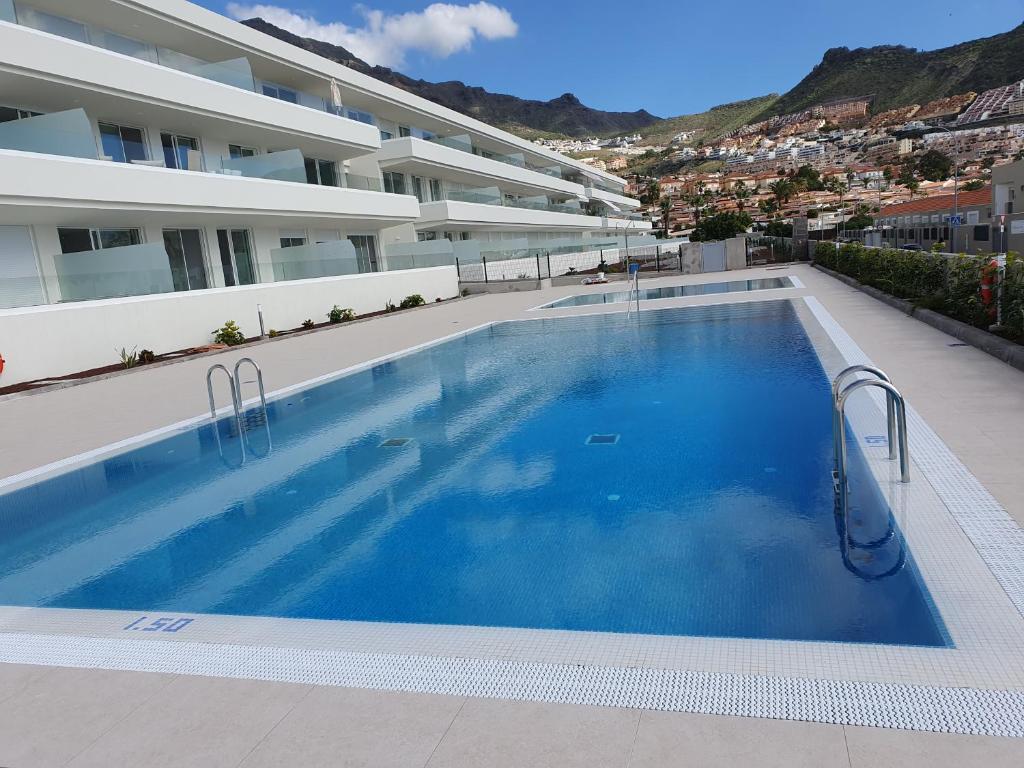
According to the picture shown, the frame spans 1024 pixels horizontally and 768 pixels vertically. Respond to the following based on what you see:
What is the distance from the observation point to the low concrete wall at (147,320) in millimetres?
14203

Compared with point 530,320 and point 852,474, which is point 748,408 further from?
point 530,320

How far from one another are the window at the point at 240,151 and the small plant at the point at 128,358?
375 inches

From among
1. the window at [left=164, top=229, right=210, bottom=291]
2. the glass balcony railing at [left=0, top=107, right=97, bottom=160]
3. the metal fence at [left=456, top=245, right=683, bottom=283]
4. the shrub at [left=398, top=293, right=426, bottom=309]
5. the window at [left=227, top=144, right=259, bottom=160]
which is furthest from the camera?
the metal fence at [left=456, top=245, right=683, bottom=283]

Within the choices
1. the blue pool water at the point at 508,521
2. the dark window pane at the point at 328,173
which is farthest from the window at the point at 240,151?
the blue pool water at the point at 508,521

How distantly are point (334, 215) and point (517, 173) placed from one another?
22803 mm

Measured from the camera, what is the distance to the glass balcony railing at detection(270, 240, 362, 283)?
22156 millimetres

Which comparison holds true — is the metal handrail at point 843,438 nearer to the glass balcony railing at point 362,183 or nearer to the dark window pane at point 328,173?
the glass balcony railing at point 362,183

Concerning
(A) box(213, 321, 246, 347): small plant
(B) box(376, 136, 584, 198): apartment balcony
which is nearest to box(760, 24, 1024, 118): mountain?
(B) box(376, 136, 584, 198): apartment balcony

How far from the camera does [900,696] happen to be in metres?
2.95

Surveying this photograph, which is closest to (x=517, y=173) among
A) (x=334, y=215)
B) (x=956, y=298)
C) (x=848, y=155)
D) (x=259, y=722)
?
(x=334, y=215)

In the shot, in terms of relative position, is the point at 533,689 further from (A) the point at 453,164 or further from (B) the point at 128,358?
(A) the point at 453,164

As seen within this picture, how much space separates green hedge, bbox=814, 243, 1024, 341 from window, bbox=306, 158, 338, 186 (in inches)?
754

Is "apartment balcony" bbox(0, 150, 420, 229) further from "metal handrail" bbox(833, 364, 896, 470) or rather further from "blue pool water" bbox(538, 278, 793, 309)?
"metal handrail" bbox(833, 364, 896, 470)

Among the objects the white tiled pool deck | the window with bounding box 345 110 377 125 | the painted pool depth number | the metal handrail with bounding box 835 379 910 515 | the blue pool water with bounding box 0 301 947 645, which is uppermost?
the window with bounding box 345 110 377 125
